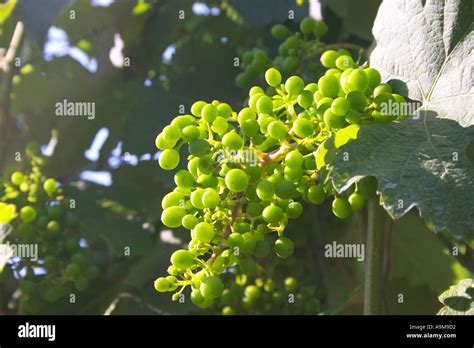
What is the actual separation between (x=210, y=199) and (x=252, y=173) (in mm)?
103

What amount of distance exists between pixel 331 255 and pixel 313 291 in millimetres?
149

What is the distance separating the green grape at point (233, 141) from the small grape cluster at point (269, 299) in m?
1.10

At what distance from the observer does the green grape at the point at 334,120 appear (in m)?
1.33

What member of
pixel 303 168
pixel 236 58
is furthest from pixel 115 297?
pixel 303 168

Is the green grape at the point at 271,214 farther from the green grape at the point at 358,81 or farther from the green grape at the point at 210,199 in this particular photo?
the green grape at the point at 358,81

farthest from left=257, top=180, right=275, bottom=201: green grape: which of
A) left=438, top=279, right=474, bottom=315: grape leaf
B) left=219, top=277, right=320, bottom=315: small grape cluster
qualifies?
left=219, top=277, right=320, bottom=315: small grape cluster

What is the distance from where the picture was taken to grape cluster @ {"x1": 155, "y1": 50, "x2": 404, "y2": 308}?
133cm

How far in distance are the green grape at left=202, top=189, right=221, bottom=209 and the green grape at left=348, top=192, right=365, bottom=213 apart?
26 cm

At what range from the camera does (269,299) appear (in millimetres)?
2436

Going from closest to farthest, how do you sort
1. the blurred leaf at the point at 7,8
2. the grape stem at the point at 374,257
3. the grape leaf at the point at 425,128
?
the grape leaf at the point at 425,128 < the grape stem at the point at 374,257 < the blurred leaf at the point at 7,8

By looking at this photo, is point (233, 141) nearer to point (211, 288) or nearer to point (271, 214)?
point (271, 214)

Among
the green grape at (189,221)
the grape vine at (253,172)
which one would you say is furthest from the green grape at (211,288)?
the green grape at (189,221)

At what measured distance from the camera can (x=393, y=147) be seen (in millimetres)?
1359

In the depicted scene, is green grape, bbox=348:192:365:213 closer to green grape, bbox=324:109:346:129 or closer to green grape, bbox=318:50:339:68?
green grape, bbox=324:109:346:129
